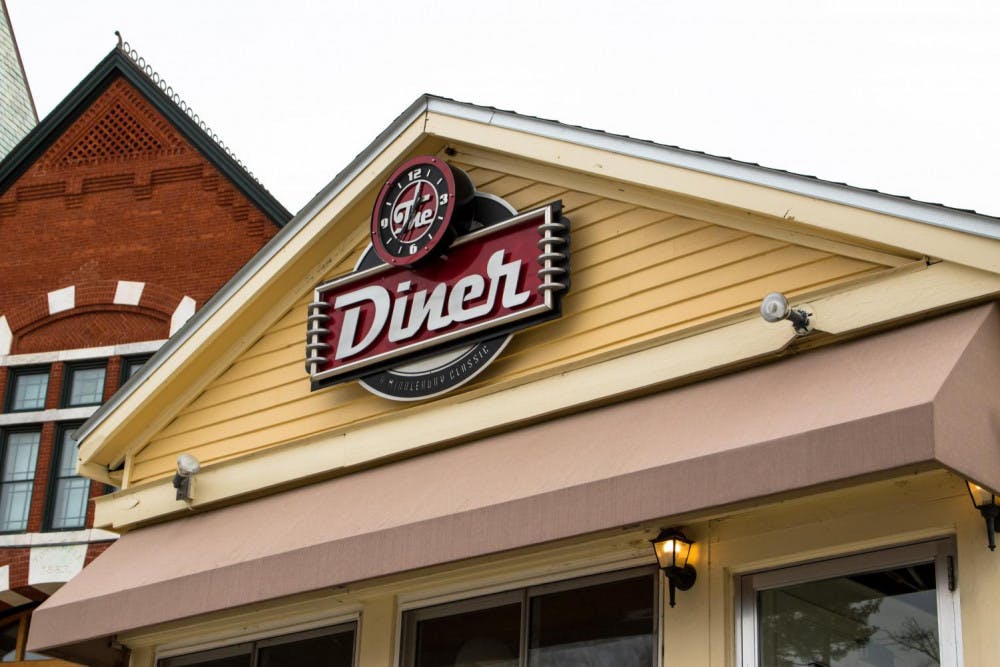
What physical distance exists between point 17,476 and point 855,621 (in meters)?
12.2

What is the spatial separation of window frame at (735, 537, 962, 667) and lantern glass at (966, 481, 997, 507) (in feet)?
1.11

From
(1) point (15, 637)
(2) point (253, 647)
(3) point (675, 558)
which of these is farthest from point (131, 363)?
(3) point (675, 558)

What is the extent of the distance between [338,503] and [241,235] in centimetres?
774

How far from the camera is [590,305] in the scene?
34.9ft

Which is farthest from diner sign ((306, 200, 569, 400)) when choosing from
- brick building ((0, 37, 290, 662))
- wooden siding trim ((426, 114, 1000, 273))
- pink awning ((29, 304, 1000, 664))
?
brick building ((0, 37, 290, 662))

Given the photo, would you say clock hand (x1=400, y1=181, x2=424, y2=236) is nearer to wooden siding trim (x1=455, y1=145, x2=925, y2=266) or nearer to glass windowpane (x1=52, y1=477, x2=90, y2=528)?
wooden siding trim (x1=455, y1=145, x2=925, y2=266)

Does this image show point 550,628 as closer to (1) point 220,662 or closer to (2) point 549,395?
(2) point 549,395

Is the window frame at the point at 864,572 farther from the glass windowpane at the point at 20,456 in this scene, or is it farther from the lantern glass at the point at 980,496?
the glass windowpane at the point at 20,456

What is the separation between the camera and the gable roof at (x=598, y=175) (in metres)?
8.91

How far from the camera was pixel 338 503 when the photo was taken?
11.0 meters

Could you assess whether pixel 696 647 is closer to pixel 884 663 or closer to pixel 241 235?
pixel 884 663

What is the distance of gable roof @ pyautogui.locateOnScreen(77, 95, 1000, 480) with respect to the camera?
29.2 feet

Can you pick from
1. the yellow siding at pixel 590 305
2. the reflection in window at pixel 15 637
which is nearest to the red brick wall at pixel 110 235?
the reflection in window at pixel 15 637

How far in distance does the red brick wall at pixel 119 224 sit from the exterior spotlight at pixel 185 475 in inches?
238
